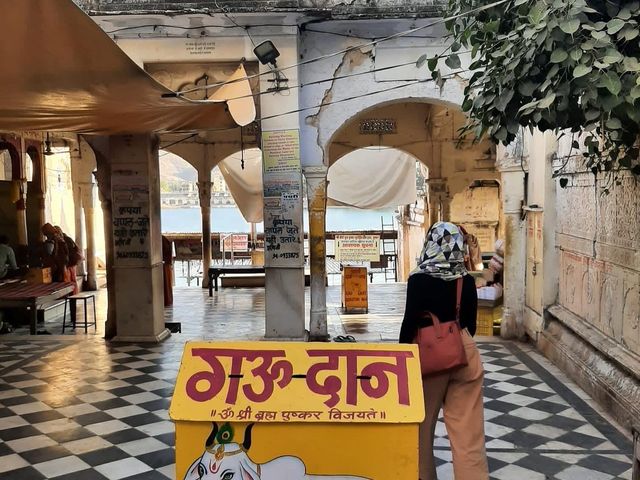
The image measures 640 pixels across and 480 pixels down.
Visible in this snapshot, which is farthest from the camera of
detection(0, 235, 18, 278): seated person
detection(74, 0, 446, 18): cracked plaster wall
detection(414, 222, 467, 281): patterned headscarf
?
detection(0, 235, 18, 278): seated person

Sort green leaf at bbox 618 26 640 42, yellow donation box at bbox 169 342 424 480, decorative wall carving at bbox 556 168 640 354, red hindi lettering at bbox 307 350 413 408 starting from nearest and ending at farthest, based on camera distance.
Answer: yellow donation box at bbox 169 342 424 480 < red hindi lettering at bbox 307 350 413 408 < green leaf at bbox 618 26 640 42 < decorative wall carving at bbox 556 168 640 354

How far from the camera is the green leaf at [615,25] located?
323 centimetres

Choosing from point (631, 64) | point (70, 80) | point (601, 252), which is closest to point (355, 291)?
point (601, 252)

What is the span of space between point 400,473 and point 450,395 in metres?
1.26

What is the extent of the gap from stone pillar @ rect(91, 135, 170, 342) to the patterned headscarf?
19.2 ft

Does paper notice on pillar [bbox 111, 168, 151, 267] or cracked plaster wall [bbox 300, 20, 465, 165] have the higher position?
cracked plaster wall [bbox 300, 20, 465, 165]

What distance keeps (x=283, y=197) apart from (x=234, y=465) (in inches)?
239

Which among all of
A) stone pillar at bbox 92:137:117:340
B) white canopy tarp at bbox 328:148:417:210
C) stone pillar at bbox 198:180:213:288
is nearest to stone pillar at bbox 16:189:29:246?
stone pillar at bbox 198:180:213:288

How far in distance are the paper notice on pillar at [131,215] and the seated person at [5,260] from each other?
3482 mm

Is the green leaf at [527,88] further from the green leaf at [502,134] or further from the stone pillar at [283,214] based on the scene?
the stone pillar at [283,214]

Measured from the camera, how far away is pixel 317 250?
9.20 meters

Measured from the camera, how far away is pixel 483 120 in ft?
13.0

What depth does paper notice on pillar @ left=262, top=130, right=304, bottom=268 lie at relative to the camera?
341 inches

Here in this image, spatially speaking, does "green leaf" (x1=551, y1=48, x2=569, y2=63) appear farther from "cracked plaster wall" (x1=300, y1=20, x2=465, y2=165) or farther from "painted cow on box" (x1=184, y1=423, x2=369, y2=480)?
"cracked plaster wall" (x1=300, y1=20, x2=465, y2=165)
